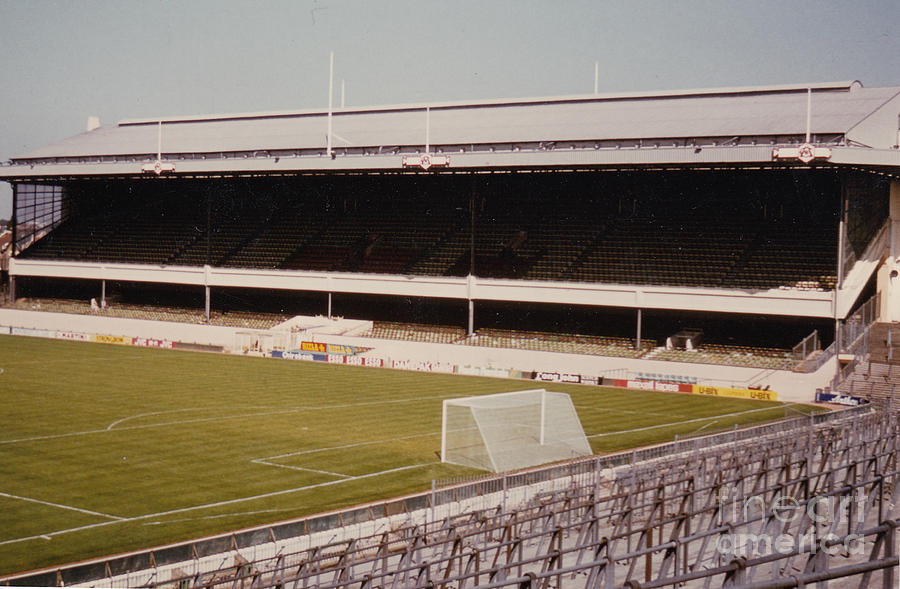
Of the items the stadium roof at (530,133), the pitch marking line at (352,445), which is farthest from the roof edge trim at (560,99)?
A: the pitch marking line at (352,445)

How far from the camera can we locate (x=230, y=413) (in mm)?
37844

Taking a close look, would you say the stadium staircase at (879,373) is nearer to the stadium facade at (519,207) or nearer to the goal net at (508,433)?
the stadium facade at (519,207)

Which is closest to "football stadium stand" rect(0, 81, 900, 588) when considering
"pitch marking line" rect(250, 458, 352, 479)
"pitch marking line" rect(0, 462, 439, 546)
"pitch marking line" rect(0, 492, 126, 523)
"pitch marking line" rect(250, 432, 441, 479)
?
"pitch marking line" rect(250, 432, 441, 479)

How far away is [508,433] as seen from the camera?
2952 centimetres

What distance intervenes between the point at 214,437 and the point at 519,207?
120 feet

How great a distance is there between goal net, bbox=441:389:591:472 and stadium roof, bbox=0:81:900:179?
22977 millimetres

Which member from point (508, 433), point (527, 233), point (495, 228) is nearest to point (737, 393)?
point (527, 233)

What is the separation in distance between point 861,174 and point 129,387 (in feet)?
128

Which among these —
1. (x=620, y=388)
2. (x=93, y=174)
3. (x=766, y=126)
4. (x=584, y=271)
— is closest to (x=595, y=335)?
(x=584, y=271)

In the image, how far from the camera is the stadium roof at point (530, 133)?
52.9 m

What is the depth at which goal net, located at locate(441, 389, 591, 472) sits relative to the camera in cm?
2891

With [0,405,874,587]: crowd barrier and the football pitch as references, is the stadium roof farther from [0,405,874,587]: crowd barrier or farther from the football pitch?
[0,405,874,587]: crowd barrier

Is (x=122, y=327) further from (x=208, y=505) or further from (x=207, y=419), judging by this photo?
(x=208, y=505)

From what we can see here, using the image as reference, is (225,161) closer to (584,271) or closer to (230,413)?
(584,271)
